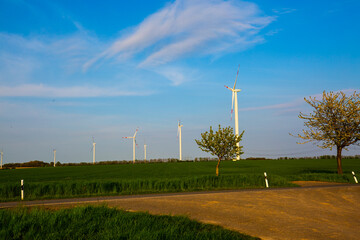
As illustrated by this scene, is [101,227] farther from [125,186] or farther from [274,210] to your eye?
[125,186]

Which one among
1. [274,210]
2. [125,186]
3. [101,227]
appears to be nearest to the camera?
[101,227]

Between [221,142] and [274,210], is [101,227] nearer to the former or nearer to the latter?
[274,210]

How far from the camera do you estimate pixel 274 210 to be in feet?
54.2

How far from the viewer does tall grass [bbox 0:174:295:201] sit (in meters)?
24.5

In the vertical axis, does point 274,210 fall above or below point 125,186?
below

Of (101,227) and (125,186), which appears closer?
(101,227)

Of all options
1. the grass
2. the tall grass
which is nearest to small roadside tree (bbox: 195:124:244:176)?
the tall grass

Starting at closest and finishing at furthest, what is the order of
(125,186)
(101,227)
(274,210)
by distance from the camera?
(101,227), (274,210), (125,186)

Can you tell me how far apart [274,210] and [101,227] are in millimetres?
9165

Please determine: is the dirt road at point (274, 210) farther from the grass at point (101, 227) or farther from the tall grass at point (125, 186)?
the tall grass at point (125, 186)

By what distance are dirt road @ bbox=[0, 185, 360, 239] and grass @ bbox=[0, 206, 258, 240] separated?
1.56 metres

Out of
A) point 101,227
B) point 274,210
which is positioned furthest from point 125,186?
point 101,227

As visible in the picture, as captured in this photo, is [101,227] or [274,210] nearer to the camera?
[101,227]

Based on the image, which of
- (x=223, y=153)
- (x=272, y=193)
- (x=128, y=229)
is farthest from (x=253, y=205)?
(x=223, y=153)
